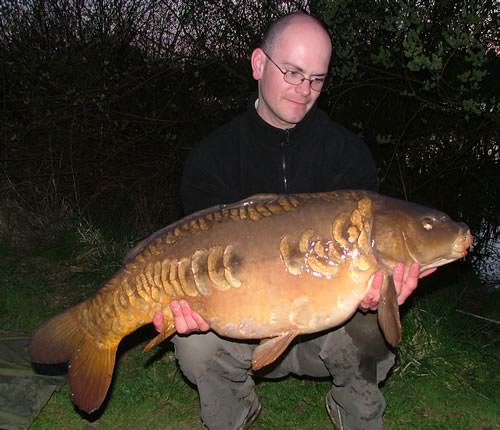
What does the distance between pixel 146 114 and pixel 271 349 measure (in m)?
3.64

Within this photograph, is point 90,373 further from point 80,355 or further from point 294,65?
point 294,65

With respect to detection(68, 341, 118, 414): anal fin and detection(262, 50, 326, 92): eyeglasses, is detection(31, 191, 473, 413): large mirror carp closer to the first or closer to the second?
detection(68, 341, 118, 414): anal fin

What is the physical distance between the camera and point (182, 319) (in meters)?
1.59

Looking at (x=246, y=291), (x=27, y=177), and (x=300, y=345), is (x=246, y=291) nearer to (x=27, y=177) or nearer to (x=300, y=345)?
(x=300, y=345)

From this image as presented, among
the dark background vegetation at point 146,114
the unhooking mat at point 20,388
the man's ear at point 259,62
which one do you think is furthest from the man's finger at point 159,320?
the dark background vegetation at point 146,114

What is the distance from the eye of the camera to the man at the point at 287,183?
5.79 ft

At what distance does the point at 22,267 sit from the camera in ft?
11.2

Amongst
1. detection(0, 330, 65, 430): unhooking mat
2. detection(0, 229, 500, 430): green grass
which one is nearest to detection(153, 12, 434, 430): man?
detection(0, 229, 500, 430): green grass

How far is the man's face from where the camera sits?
6.06ft

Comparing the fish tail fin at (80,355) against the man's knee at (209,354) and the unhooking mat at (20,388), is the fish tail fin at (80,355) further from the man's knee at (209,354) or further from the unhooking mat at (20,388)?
the unhooking mat at (20,388)

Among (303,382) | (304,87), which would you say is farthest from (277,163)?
(303,382)

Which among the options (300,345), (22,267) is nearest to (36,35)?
(22,267)

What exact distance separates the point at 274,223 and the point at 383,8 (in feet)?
8.45

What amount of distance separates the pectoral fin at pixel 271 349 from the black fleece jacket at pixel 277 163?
60 cm
